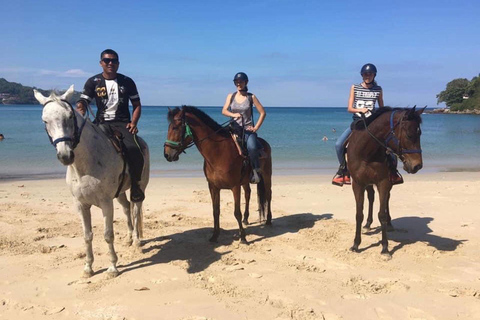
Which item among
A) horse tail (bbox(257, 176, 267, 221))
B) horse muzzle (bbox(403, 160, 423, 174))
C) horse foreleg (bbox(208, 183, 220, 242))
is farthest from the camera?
horse tail (bbox(257, 176, 267, 221))

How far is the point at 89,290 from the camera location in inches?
170

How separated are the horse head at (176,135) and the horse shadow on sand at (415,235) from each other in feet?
11.0

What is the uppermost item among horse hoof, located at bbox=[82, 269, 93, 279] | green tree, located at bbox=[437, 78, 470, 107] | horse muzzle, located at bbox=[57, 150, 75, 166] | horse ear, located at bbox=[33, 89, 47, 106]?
green tree, located at bbox=[437, 78, 470, 107]

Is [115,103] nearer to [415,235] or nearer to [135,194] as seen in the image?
[135,194]

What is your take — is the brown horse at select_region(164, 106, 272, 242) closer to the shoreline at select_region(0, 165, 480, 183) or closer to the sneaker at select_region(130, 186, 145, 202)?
the sneaker at select_region(130, 186, 145, 202)

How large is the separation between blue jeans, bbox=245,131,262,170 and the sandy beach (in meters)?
1.38

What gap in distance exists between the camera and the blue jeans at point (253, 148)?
20.3 ft

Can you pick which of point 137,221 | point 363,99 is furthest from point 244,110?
point 137,221

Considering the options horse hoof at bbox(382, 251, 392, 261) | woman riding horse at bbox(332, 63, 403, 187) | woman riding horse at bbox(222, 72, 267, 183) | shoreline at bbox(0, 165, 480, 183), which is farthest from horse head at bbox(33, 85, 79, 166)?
shoreline at bbox(0, 165, 480, 183)

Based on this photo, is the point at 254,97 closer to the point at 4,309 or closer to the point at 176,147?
the point at 176,147

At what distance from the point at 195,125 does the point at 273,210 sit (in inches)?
146

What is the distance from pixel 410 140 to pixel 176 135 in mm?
3273

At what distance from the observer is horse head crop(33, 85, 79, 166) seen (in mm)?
3646

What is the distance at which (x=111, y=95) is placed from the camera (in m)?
5.07
